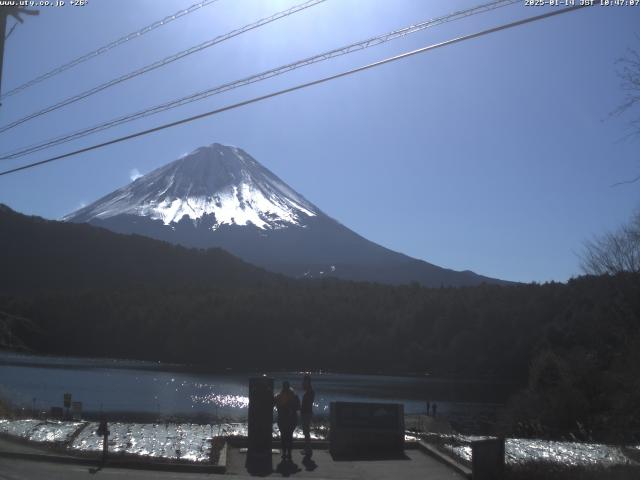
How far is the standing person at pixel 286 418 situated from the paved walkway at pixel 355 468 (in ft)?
0.97

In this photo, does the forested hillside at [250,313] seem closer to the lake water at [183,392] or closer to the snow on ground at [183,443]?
the lake water at [183,392]

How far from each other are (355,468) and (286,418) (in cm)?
143

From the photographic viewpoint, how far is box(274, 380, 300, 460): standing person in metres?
13.8

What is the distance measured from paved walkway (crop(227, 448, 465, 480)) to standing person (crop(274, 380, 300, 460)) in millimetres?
296

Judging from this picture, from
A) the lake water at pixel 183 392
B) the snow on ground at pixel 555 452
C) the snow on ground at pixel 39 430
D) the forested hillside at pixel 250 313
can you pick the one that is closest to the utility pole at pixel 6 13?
the snow on ground at pixel 39 430

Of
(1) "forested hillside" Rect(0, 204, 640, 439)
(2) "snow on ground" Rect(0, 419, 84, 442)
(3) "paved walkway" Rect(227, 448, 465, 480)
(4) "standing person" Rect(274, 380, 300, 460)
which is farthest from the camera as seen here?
(1) "forested hillside" Rect(0, 204, 640, 439)

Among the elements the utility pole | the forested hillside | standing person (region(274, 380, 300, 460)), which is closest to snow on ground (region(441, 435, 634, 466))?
standing person (region(274, 380, 300, 460))

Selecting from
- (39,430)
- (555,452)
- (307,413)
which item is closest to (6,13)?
(39,430)

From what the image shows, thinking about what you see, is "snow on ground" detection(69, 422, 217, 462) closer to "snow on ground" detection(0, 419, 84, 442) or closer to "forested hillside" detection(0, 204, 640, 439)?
"snow on ground" detection(0, 419, 84, 442)

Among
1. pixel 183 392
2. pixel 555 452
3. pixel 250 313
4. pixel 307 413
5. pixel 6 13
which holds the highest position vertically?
pixel 6 13

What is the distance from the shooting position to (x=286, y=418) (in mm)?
13797

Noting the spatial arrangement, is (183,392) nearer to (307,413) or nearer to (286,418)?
(307,413)

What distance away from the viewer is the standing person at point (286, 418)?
1380 cm

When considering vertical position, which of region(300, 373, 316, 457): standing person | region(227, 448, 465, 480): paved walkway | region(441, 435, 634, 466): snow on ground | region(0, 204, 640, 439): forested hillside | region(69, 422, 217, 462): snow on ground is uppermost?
region(0, 204, 640, 439): forested hillside
